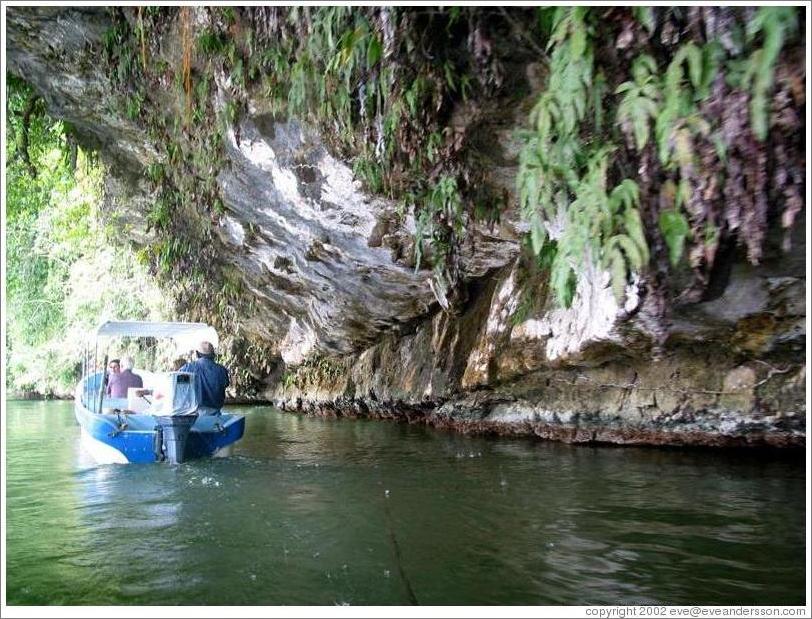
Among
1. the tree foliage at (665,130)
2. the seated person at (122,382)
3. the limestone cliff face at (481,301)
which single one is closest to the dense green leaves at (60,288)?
the seated person at (122,382)

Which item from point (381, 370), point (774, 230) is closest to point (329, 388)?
point (381, 370)

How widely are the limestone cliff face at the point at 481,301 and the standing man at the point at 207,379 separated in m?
2.85

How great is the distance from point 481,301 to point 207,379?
5.41 metres

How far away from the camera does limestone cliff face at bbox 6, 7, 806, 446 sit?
762 centimetres

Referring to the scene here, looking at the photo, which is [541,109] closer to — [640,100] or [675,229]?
[640,100]

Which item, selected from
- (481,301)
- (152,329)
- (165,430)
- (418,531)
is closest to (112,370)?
(152,329)

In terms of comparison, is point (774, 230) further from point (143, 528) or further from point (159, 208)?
point (159, 208)

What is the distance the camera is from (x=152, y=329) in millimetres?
12867

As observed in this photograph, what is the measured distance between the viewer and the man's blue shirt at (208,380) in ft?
33.3

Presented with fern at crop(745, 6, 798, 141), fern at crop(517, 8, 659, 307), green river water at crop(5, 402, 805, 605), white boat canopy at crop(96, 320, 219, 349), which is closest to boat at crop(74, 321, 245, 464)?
green river water at crop(5, 402, 805, 605)

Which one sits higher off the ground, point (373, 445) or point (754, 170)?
point (754, 170)

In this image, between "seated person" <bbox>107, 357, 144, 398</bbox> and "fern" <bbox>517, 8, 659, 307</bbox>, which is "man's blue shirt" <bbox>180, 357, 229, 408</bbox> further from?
"fern" <bbox>517, 8, 659, 307</bbox>

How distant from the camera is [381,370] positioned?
16.7 metres

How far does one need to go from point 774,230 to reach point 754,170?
1737mm
